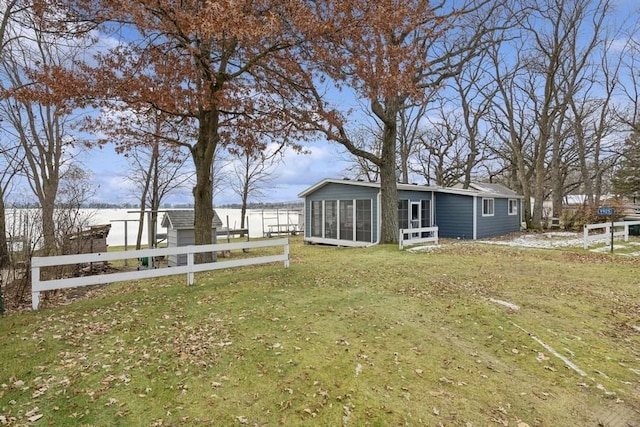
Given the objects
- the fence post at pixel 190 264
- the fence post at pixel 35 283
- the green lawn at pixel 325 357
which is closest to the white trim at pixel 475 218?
the green lawn at pixel 325 357

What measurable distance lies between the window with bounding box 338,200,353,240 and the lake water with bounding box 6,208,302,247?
220 inches

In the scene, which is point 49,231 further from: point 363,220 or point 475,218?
point 475,218

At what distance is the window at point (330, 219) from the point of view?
18453mm

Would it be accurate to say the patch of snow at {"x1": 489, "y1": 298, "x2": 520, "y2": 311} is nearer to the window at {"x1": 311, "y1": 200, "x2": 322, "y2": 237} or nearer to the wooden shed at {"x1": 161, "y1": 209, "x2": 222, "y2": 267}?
the wooden shed at {"x1": 161, "y1": 209, "x2": 222, "y2": 267}

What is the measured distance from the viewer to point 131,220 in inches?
506

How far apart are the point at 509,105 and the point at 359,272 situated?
22.2 meters

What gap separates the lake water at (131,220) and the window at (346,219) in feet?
18.3

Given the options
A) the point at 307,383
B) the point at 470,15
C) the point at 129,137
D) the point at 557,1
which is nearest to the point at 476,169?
the point at 557,1

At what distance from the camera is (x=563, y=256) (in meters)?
11.6

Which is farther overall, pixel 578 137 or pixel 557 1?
pixel 578 137

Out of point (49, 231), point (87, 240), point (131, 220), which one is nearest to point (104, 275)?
point (49, 231)

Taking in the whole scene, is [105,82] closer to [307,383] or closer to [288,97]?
[288,97]

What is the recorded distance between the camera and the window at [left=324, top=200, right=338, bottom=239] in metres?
18.5

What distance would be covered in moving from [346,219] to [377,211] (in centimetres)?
202
